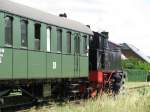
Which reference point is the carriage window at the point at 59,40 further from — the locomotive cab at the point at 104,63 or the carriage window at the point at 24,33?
the locomotive cab at the point at 104,63

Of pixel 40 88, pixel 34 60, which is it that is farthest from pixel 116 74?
pixel 34 60

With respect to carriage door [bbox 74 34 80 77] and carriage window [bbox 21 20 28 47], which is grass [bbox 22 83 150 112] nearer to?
carriage window [bbox 21 20 28 47]

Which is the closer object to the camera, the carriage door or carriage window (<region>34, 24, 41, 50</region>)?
carriage window (<region>34, 24, 41, 50</region>)

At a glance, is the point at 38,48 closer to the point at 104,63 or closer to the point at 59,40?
the point at 59,40

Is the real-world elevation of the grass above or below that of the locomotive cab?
below

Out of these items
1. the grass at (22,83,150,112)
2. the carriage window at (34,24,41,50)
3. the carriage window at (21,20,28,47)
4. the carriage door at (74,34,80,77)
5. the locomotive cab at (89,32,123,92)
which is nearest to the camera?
the grass at (22,83,150,112)

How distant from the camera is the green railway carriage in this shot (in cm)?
1659

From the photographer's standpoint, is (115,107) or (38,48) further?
(38,48)

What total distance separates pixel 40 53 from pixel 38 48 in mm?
217

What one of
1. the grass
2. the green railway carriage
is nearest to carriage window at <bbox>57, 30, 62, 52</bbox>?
the green railway carriage

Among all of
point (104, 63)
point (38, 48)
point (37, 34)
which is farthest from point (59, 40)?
point (104, 63)

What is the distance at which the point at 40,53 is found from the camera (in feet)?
62.4

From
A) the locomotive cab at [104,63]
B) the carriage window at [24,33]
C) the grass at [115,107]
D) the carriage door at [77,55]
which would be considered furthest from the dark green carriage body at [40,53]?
the grass at [115,107]

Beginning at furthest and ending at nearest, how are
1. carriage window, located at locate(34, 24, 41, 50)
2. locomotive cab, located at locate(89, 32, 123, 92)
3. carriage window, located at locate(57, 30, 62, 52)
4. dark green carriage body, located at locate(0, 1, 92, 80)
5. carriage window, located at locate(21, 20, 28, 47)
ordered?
locomotive cab, located at locate(89, 32, 123, 92), carriage window, located at locate(57, 30, 62, 52), carriage window, located at locate(34, 24, 41, 50), carriage window, located at locate(21, 20, 28, 47), dark green carriage body, located at locate(0, 1, 92, 80)
